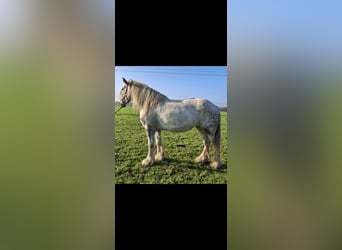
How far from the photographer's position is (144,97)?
6.75 ft

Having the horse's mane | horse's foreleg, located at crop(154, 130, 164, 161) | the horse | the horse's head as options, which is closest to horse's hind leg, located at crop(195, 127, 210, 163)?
the horse

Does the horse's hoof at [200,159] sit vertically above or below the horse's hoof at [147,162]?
above

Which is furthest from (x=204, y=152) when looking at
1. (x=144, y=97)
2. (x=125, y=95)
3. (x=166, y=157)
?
(x=125, y=95)

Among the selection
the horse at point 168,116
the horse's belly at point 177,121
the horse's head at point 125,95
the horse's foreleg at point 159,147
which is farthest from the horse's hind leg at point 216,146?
the horse's head at point 125,95

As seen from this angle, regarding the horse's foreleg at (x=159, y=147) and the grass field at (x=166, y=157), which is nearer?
the grass field at (x=166, y=157)

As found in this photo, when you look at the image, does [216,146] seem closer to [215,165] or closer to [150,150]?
[215,165]

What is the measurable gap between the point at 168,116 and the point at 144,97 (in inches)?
9.4

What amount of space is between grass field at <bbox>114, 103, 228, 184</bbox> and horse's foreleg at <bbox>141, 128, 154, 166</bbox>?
1.2 inches

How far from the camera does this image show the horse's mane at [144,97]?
6.55 feet

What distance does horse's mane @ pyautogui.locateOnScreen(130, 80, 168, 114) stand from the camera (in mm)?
1995

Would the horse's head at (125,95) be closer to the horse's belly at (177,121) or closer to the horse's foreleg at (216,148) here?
the horse's belly at (177,121)
